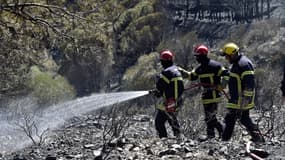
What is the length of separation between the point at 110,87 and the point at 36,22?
34.9 meters

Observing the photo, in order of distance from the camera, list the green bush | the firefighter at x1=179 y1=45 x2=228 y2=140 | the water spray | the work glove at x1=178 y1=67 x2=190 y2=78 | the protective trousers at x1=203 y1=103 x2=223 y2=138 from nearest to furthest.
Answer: the firefighter at x1=179 y1=45 x2=228 y2=140
the protective trousers at x1=203 y1=103 x2=223 y2=138
the work glove at x1=178 y1=67 x2=190 y2=78
the water spray
the green bush

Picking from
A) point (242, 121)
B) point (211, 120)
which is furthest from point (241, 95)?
point (211, 120)

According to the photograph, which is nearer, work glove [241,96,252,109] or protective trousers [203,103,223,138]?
work glove [241,96,252,109]

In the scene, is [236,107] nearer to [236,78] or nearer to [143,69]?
[236,78]

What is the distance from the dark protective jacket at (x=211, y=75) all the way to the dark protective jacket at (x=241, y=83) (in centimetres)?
59

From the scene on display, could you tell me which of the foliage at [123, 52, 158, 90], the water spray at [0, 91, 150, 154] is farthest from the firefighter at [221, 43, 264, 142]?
the foliage at [123, 52, 158, 90]

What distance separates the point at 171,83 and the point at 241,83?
4.30 feet

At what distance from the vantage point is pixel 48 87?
3894 centimetres

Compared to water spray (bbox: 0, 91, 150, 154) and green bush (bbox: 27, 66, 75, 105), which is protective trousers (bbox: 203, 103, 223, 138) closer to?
water spray (bbox: 0, 91, 150, 154)

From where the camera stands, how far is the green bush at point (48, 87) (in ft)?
A: 118

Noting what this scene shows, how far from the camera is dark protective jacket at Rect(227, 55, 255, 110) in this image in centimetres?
786

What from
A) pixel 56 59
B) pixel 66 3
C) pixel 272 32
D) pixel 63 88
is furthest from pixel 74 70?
pixel 66 3

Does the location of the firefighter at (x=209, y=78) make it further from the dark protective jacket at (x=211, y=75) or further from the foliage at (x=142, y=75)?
the foliage at (x=142, y=75)

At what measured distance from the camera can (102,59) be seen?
44250 millimetres
